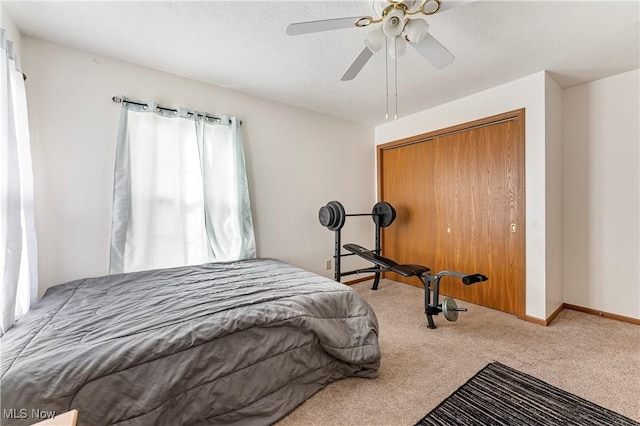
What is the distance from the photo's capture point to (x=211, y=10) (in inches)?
67.2

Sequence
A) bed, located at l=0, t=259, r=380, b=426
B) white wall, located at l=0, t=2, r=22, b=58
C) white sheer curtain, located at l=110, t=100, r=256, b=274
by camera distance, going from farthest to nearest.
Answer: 1. white sheer curtain, located at l=110, t=100, r=256, b=274
2. white wall, located at l=0, t=2, r=22, b=58
3. bed, located at l=0, t=259, r=380, b=426

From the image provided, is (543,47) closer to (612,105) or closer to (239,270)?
(612,105)

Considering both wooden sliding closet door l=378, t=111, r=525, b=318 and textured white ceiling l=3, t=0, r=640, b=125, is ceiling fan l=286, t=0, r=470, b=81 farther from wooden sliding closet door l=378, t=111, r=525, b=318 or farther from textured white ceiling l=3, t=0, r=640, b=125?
wooden sliding closet door l=378, t=111, r=525, b=318

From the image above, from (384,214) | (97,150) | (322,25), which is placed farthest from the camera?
(384,214)

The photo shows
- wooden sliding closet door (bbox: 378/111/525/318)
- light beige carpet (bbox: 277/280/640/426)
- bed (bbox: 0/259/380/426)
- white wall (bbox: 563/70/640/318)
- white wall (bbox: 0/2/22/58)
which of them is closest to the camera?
bed (bbox: 0/259/380/426)

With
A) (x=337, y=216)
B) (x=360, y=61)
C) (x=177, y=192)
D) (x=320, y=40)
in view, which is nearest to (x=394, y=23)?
(x=360, y=61)

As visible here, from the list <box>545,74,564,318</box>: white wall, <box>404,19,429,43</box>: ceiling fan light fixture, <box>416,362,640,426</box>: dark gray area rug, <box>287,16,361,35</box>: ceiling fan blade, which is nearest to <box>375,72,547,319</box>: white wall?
<box>545,74,564,318</box>: white wall

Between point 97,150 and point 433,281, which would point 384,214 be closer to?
point 433,281

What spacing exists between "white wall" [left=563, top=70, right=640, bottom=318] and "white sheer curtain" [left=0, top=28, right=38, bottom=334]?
453 cm

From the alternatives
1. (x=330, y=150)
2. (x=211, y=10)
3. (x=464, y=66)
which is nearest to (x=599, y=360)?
(x=464, y=66)

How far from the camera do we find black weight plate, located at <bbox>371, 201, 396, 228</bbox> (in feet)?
12.0

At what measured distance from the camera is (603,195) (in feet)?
8.71

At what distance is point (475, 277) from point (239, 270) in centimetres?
207

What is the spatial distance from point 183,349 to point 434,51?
2155 mm
